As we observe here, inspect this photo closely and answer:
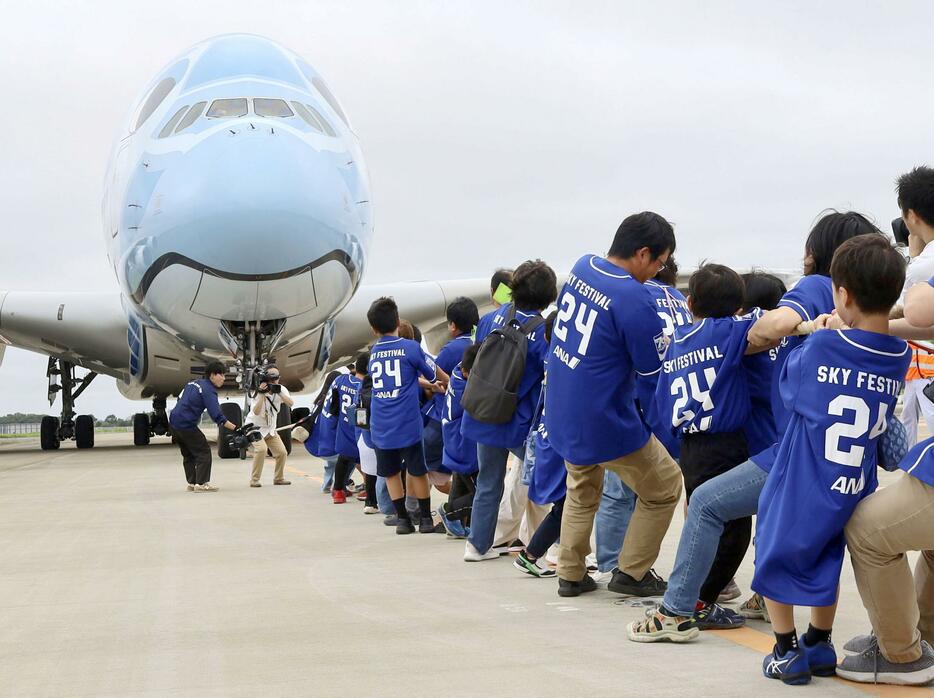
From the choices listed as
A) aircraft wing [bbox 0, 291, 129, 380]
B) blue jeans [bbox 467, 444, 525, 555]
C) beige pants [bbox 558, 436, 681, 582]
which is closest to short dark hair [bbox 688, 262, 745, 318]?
beige pants [bbox 558, 436, 681, 582]

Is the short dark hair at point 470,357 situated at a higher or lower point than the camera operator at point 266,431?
higher

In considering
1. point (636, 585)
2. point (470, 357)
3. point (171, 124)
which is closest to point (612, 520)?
point (636, 585)

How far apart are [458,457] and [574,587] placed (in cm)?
197

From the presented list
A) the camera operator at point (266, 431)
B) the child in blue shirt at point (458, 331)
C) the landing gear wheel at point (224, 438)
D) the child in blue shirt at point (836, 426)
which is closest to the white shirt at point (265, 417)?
the camera operator at point (266, 431)

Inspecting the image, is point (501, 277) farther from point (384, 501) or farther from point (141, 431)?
point (141, 431)

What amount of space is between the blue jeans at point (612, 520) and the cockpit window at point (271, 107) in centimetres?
839

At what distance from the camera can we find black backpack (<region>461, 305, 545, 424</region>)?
550 cm

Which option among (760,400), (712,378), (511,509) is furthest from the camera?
(511,509)

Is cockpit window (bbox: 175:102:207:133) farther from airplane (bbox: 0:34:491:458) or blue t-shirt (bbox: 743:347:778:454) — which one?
blue t-shirt (bbox: 743:347:778:454)

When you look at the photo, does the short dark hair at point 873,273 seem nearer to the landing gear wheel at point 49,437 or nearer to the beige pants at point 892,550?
the beige pants at point 892,550

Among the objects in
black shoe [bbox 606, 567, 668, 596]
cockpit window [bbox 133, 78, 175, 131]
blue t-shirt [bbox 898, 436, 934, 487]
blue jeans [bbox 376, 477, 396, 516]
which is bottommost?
blue jeans [bbox 376, 477, 396, 516]

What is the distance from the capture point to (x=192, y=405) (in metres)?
11.0

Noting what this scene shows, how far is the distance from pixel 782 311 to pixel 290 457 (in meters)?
14.7

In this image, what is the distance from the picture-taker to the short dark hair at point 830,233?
3.76m
